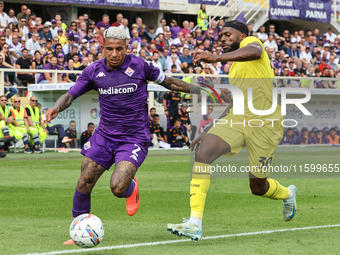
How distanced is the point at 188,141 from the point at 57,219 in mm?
14396

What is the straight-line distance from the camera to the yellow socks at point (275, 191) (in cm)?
665

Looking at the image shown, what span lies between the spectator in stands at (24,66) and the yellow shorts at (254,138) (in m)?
14.0

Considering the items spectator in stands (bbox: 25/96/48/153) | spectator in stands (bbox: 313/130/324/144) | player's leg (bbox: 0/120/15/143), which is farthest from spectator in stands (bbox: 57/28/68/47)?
spectator in stands (bbox: 313/130/324/144)

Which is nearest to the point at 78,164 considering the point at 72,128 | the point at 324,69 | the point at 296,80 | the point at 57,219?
the point at 72,128

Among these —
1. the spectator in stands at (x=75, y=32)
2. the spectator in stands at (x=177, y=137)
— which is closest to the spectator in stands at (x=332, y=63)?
the spectator in stands at (x=177, y=137)

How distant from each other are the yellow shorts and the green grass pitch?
764mm

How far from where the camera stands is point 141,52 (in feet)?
71.3

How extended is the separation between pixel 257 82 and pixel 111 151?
178 centimetres

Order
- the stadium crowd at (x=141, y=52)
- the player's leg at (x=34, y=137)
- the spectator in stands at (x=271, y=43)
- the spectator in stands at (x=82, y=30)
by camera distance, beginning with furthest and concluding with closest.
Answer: the spectator in stands at (x=271, y=43), the spectator in stands at (x=82, y=30), the stadium crowd at (x=141, y=52), the player's leg at (x=34, y=137)

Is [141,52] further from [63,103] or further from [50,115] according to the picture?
[50,115]

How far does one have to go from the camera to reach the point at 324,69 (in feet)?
88.4

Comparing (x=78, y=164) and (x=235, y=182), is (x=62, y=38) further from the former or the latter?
(x=235, y=182)

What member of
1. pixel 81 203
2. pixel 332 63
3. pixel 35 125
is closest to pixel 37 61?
pixel 35 125

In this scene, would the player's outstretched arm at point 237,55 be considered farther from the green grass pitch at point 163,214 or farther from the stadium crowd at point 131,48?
the stadium crowd at point 131,48
